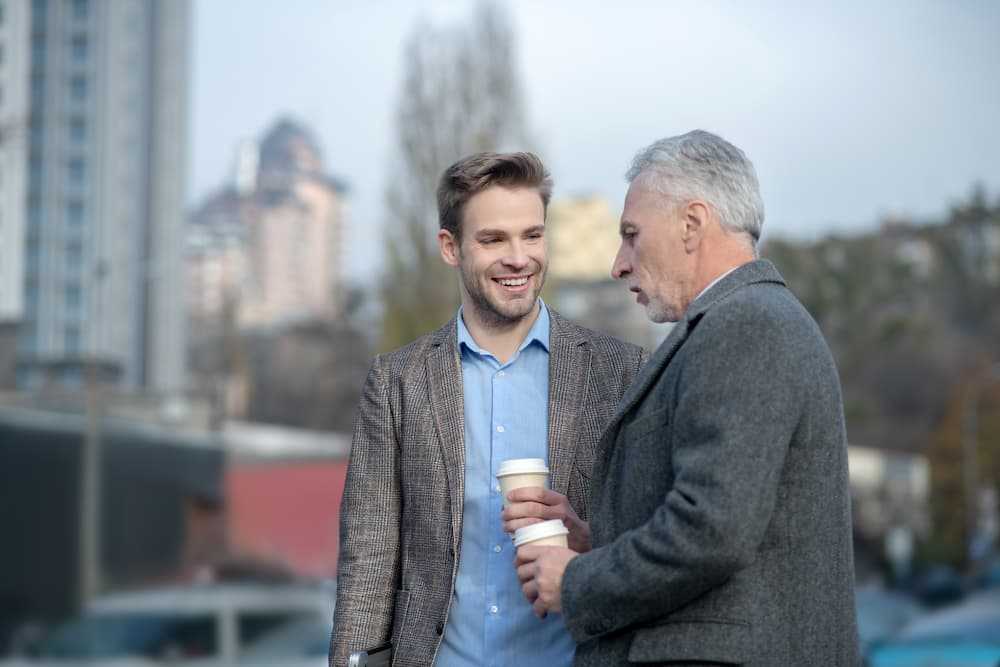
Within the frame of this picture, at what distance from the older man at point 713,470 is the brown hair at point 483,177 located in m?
0.71

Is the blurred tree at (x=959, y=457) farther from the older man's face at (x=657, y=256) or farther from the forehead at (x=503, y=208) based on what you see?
the older man's face at (x=657, y=256)

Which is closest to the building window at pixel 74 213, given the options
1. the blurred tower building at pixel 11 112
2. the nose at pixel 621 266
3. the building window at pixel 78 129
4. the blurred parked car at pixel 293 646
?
the building window at pixel 78 129

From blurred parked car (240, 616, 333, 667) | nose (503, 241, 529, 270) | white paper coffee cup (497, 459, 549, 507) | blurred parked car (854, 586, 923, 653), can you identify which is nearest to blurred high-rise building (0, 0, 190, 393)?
blurred parked car (854, 586, 923, 653)

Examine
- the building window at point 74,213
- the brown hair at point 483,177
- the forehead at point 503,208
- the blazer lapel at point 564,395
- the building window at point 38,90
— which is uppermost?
the building window at point 38,90

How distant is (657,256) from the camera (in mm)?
2697

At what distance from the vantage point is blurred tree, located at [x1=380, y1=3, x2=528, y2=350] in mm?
27703

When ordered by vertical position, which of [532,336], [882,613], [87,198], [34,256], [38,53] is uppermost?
[38,53]

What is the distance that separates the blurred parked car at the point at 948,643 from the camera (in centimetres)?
877

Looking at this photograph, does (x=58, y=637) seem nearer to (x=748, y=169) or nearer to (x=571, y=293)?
(x=748, y=169)

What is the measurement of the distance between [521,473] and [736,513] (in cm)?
66

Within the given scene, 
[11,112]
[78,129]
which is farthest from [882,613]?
[78,129]

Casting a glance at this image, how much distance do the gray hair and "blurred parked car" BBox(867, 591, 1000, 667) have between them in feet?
21.2

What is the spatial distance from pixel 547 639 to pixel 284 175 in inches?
2285

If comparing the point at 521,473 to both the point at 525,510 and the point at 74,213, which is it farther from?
the point at 74,213
